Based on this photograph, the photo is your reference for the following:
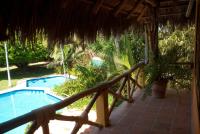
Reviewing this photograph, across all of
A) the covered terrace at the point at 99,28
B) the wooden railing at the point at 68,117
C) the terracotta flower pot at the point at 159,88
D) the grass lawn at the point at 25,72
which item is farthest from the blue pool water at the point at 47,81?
the wooden railing at the point at 68,117

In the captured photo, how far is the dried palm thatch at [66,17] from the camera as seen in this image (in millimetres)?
1970

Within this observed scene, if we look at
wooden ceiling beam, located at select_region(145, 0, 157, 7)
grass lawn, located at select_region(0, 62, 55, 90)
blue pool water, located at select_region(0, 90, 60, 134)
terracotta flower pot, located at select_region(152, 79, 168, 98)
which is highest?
wooden ceiling beam, located at select_region(145, 0, 157, 7)

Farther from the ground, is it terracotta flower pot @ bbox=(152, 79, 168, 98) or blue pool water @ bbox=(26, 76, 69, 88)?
terracotta flower pot @ bbox=(152, 79, 168, 98)

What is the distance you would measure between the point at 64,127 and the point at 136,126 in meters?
1.77

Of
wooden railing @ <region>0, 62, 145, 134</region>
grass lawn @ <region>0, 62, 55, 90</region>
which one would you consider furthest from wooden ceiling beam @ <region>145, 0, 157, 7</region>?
grass lawn @ <region>0, 62, 55, 90</region>

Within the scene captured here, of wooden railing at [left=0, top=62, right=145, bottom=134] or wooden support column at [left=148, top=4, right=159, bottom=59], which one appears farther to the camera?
wooden support column at [left=148, top=4, right=159, bottom=59]

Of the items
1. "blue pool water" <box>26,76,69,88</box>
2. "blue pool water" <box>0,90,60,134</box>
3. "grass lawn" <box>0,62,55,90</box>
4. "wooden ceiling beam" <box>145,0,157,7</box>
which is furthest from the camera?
"grass lawn" <box>0,62,55,90</box>

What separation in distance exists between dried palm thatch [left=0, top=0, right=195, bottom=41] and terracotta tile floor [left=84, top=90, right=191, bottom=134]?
143 centimetres

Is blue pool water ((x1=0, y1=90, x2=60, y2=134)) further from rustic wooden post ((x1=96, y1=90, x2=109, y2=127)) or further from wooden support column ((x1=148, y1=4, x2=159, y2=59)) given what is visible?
rustic wooden post ((x1=96, y1=90, x2=109, y2=127))

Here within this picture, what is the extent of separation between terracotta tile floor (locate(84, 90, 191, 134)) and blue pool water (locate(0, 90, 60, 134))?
4.70 meters

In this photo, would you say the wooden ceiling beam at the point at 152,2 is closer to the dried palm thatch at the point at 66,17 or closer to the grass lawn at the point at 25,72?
the dried palm thatch at the point at 66,17

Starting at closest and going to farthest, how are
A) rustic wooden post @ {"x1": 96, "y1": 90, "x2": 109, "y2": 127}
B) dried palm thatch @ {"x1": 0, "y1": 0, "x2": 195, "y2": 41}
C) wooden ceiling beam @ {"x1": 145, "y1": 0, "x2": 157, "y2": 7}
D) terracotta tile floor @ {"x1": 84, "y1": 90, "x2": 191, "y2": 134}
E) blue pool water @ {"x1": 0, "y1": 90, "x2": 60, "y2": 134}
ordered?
dried palm thatch @ {"x1": 0, "y1": 0, "x2": 195, "y2": 41}
terracotta tile floor @ {"x1": 84, "y1": 90, "x2": 191, "y2": 134}
rustic wooden post @ {"x1": 96, "y1": 90, "x2": 109, "y2": 127}
wooden ceiling beam @ {"x1": 145, "y1": 0, "x2": 157, "y2": 7}
blue pool water @ {"x1": 0, "y1": 90, "x2": 60, "y2": 134}

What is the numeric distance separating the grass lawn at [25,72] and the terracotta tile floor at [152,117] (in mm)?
7996

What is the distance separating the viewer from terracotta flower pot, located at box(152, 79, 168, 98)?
4.82 metres
